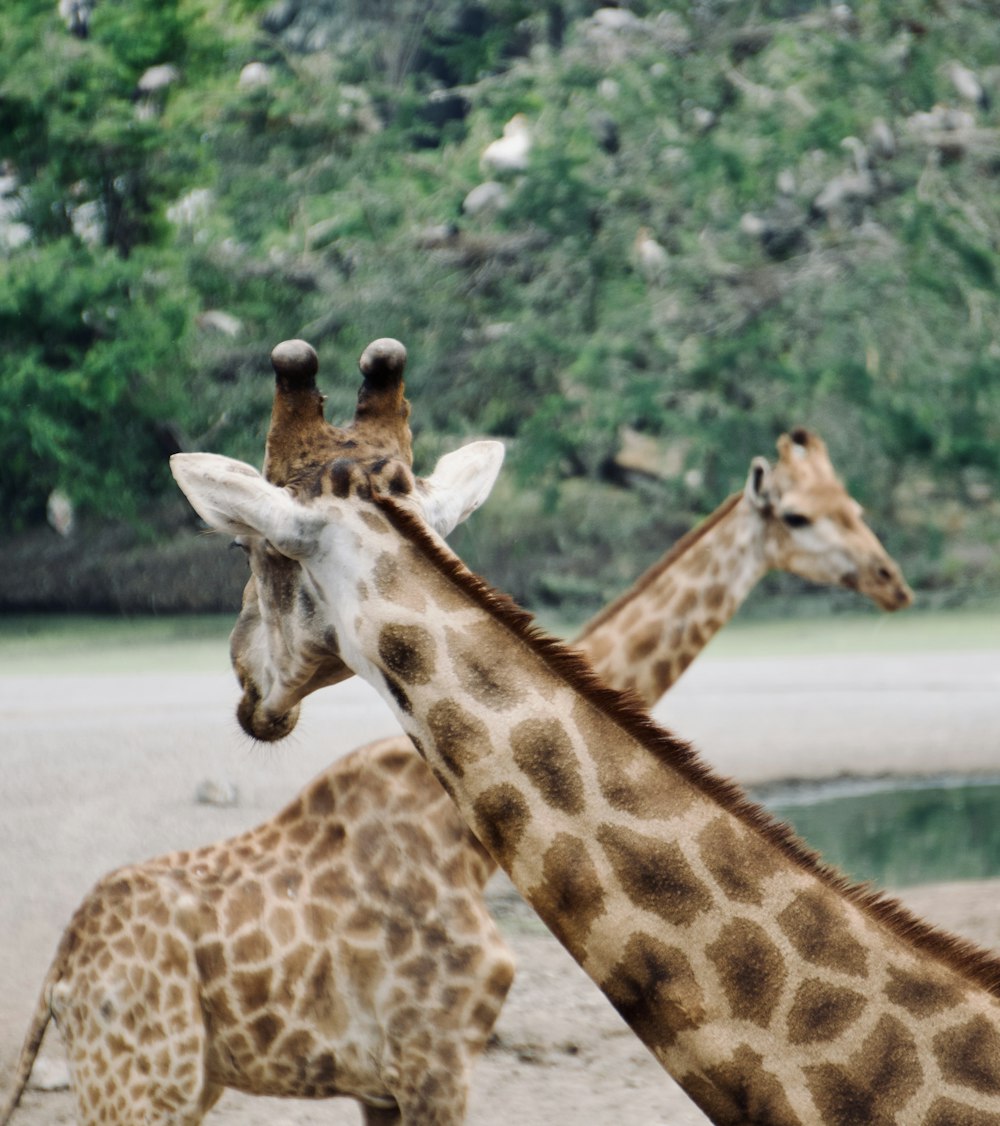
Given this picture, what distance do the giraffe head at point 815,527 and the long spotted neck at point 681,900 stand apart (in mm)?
3432

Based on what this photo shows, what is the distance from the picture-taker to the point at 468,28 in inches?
744

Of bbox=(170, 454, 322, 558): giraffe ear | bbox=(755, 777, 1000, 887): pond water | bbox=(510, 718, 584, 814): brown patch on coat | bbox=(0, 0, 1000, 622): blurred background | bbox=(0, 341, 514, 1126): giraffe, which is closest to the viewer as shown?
bbox=(510, 718, 584, 814): brown patch on coat

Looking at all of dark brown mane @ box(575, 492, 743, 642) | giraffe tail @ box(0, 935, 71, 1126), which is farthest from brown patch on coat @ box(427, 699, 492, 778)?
dark brown mane @ box(575, 492, 743, 642)

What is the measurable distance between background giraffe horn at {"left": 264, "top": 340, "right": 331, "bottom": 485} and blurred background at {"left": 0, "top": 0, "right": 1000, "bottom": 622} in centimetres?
1054

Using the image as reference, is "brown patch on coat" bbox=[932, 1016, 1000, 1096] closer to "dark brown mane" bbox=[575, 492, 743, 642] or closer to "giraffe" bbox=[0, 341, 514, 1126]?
"giraffe" bbox=[0, 341, 514, 1126]

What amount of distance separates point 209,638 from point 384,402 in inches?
535

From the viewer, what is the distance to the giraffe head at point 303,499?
6.24ft

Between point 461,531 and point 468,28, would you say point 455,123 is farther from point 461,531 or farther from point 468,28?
Answer: point 461,531

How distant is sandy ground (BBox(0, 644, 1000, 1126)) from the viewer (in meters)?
4.66

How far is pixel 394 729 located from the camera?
1081 centimetres

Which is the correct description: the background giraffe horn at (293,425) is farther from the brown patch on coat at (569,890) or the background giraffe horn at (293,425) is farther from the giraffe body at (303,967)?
the giraffe body at (303,967)

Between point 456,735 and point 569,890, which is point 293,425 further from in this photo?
point 569,890

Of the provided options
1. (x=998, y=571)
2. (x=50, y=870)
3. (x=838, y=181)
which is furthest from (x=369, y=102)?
(x=50, y=870)

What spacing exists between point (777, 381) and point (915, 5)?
157 inches
